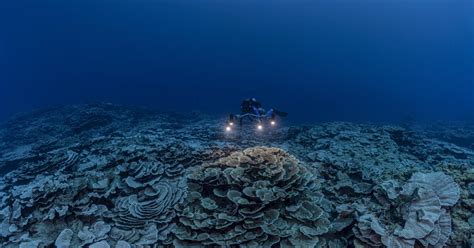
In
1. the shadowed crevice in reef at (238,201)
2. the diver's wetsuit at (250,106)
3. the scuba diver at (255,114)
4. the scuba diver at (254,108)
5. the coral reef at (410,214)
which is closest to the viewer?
the coral reef at (410,214)

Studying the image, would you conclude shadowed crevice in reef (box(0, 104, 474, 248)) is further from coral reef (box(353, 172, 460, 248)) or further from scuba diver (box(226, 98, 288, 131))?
scuba diver (box(226, 98, 288, 131))

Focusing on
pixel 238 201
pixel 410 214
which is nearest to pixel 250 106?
pixel 238 201

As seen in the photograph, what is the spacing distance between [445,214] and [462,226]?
0.35 m

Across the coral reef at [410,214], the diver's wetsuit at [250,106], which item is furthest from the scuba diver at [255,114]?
the coral reef at [410,214]

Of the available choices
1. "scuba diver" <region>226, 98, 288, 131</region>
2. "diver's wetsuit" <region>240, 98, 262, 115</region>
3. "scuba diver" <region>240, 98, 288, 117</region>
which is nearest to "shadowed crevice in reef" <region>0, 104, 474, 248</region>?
"scuba diver" <region>226, 98, 288, 131</region>

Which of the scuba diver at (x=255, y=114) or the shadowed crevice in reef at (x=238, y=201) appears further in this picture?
the scuba diver at (x=255, y=114)

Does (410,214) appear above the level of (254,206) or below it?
above

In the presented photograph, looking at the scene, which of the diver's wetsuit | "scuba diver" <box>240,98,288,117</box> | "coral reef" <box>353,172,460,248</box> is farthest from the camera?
the diver's wetsuit

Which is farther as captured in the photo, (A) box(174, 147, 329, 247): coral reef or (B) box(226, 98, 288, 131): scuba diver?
(B) box(226, 98, 288, 131): scuba diver

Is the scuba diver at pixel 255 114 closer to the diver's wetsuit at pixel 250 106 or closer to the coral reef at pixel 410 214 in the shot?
the diver's wetsuit at pixel 250 106

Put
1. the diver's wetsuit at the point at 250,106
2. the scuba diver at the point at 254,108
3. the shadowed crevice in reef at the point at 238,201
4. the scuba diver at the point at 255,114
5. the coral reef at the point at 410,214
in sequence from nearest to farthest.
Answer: the coral reef at the point at 410,214 → the shadowed crevice in reef at the point at 238,201 → the scuba diver at the point at 255,114 → the scuba diver at the point at 254,108 → the diver's wetsuit at the point at 250,106

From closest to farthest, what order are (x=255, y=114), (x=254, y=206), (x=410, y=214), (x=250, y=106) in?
(x=410, y=214) → (x=254, y=206) → (x=255, y=114) → (x=250, y=106)

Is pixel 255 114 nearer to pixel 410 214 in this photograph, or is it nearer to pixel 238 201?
pixel 238 201

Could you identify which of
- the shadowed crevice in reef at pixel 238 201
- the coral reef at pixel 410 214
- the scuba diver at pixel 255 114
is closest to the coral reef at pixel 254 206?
the shadowed crevice in reef at pixel 238 201
